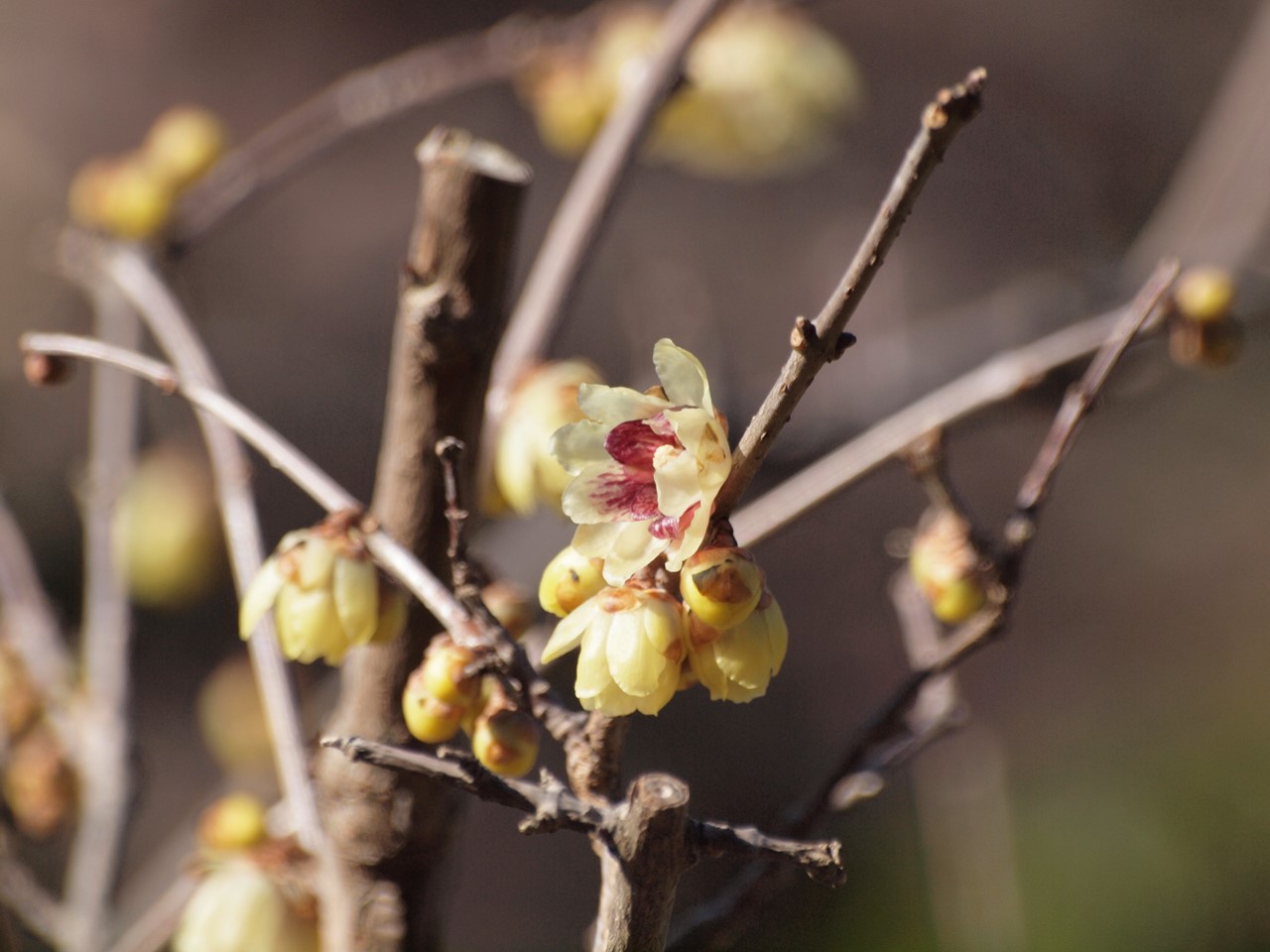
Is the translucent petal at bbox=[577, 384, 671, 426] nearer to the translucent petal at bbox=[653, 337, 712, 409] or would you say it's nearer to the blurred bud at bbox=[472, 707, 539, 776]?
the translucent petal at bbox=[653, 337, 712, 409]

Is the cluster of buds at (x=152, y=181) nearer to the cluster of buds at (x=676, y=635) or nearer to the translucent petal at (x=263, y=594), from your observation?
the translucent petal at (x=263, y=594)

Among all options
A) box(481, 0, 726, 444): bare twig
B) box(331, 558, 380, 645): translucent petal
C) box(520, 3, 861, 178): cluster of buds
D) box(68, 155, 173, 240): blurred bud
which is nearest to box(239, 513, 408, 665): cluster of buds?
box(331, 558, 380, 645): translucent petal

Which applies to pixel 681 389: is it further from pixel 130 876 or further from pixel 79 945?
pixel 130 876

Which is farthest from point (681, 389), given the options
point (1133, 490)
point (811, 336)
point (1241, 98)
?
point (1133, 490)

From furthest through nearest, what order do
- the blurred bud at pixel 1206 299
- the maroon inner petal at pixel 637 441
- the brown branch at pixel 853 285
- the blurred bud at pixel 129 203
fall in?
the blurred bud at pixel 129 203
the blurred bud at pixel 1206 299
the maroon inner petal at pixel 637 441
the brown branch at pixel 853 285

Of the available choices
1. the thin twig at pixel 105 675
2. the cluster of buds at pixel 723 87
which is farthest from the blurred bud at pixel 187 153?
the cluster of buds at pixel 723 87
